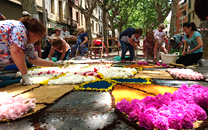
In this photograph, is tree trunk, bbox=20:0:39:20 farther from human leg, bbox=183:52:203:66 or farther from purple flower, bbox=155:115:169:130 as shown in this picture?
purple flower, bbox=155:115:169:130

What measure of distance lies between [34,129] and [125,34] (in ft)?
17.7

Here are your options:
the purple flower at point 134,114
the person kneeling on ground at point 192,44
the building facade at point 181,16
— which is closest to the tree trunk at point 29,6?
the person kneeling on ground at point 192,44

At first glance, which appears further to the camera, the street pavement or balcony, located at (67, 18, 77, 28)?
balcony, located at (67, 18, 77, 28)

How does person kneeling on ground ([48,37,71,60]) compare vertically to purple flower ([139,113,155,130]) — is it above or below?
above

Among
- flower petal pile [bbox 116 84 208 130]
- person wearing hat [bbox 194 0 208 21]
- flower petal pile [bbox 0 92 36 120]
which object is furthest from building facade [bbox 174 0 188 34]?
flower petal pile [bbox 0 92 36 120]

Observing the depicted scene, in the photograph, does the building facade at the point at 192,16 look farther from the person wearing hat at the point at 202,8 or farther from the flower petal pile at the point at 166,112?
the flower petal pile at the point at 166,112

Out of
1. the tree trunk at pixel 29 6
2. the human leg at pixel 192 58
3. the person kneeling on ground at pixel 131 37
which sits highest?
the tree trunk at pixel 29 6

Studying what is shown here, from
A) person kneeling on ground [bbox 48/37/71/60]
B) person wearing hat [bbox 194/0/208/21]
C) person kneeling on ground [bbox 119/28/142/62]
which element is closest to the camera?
person wearing hat [bbox 194/0/208/21]

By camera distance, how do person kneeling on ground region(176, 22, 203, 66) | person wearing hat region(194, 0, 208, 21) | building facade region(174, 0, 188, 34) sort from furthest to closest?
building facade region(174, 0, 188, 34) < person kneeling on ground region(176, 22, 203, 66) < person wearing hat region(194, 0, 208, 21)

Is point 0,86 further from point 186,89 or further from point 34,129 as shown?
point 186,89

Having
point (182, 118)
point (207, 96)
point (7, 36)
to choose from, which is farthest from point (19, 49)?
point (207, 96)

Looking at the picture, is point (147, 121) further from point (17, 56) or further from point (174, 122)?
point (17, 56)

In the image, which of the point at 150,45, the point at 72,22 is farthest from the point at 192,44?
the point at 72,22

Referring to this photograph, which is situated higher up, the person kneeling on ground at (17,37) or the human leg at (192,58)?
the person kneeling on ground at (17,37)
